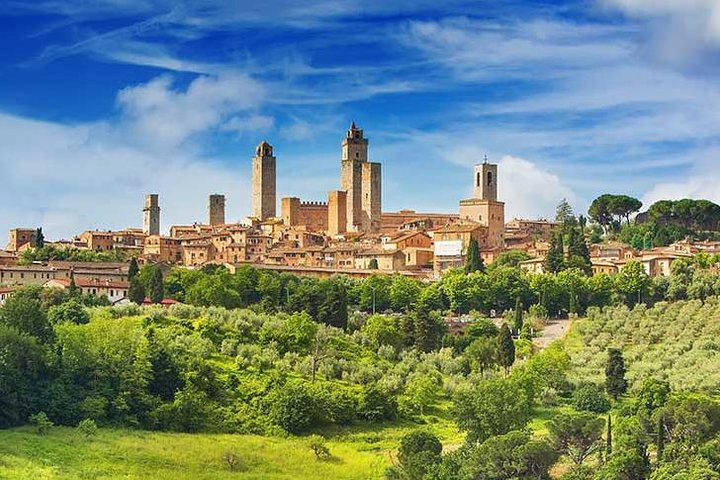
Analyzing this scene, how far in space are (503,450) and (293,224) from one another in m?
58.6

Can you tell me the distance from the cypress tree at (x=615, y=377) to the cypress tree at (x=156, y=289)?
62.5 ft

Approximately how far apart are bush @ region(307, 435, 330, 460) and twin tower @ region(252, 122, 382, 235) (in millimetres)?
50121

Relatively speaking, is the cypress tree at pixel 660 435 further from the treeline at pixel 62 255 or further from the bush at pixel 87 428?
the treeline at pixel 62 255

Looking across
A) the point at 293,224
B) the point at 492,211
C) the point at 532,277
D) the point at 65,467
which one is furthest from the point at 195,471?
the point at 293,224

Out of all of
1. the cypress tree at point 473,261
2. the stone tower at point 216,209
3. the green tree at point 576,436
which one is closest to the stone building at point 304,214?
the stone tower at point 216,209

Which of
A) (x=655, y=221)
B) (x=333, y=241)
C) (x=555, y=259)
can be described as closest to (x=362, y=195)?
(x=333, y=241)

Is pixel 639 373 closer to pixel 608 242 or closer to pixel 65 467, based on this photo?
pixel 65 467

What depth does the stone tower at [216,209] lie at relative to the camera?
88438 millimetres

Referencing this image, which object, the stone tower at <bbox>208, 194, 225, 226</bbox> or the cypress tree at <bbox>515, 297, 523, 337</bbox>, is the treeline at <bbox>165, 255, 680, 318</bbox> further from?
the stone tower at <bbox>208, 194, 225, 226</bbox>

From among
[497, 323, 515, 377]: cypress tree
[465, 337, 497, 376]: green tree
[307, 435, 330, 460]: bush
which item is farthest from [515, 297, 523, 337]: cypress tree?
[307, 435, 330, 460]: bush

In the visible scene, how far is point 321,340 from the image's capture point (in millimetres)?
38250

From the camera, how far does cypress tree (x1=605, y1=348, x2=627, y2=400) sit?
35.1 meters

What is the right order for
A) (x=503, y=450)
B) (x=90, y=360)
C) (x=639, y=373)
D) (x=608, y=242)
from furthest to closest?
(x=608, y=242) → (x=639, y=373) → (x=90, y=360) → (x=503, y=450)

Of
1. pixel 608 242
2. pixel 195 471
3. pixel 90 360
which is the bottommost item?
pixel 195 471
